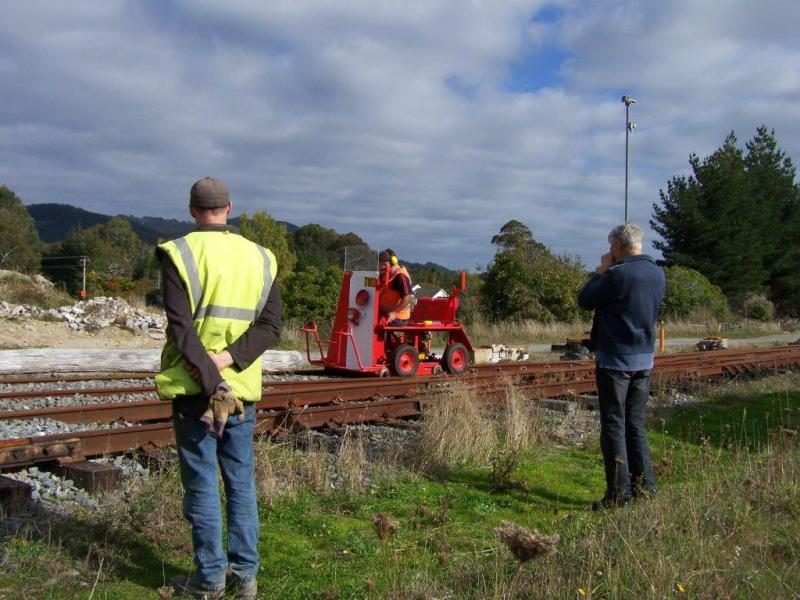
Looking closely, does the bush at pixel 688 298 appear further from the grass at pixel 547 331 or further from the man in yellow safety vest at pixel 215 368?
A: the man in yellow safety vest at pixel 215 368

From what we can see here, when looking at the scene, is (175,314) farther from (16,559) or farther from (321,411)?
(321,411)

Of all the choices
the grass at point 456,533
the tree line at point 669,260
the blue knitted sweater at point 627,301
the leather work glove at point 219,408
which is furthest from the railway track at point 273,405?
the tree line at point 669,260

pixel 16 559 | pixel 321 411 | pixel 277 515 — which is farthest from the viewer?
pixel 321 411

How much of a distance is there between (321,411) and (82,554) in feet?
13.0

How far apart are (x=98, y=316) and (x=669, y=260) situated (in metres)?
38.8

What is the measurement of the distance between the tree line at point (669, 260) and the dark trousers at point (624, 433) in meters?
21.1

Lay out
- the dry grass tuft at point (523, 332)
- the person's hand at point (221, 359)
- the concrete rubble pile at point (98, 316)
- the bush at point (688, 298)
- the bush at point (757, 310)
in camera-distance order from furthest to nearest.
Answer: the bush at point (757, 310)
the bush at point (688, 298)
the dry grass tuft at point (523, 332)
the concrete rubble pile at point (98, 316)
the person's hand at point (221, 359)

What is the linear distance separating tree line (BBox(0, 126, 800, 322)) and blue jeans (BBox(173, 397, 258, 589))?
22660mm

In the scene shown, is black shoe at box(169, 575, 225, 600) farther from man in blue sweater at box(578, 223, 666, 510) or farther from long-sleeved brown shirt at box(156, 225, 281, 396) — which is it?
man in blue sweater at box(578, 223, 666, 510)

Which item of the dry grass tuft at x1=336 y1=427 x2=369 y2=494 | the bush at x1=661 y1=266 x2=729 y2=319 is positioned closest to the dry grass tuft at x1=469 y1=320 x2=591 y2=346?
the bush at x1=661 y1=266 x2=729 y2=319

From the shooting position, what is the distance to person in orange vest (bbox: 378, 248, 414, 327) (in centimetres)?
1225

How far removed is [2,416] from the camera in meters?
7.61

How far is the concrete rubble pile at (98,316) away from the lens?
17984mm

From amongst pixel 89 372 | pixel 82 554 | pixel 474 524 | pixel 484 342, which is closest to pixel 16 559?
pixel 82 554
